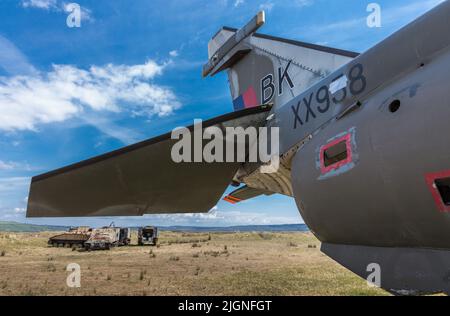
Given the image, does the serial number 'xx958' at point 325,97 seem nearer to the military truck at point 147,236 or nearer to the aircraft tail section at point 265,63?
the aircraft tail section at point 265,63

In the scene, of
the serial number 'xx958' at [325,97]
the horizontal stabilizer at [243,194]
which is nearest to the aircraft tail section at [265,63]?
the serial number 'xx958' at [325,97]

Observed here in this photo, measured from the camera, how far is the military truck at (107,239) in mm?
26875

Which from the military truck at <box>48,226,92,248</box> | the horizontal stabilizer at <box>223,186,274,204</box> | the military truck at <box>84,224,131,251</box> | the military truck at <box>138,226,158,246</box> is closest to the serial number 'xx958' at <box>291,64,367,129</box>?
the horizontal stabilizer at <box>223,186,274,204</box>

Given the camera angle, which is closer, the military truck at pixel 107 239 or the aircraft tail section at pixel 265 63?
the aircraft tail section at pixel 265 63

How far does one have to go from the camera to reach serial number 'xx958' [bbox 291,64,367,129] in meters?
4.32

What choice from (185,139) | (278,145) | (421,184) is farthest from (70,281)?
(421,184)

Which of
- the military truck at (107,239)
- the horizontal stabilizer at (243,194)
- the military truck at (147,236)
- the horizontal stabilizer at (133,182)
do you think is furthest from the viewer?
the military truck at (147,236)

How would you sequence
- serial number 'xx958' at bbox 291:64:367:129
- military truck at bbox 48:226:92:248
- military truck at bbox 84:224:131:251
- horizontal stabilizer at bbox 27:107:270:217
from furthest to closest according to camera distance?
1. military truck at bbox 48:226:92:248
2. military truck at bbox 84:224:131:251
3. horizontal stabilizer at bbox 27:107:270:217
4. serial number 'xx958' at bbox 291:64:367:129

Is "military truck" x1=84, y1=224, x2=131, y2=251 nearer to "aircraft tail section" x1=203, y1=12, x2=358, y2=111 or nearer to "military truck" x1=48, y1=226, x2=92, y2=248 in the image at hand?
"military truck" x1=48, y1=226, x2=92, y2=248

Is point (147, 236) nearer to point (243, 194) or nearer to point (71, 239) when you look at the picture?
point (71, 239)

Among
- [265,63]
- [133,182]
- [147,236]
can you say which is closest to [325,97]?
[265,63]

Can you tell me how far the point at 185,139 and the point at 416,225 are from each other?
11.7ft

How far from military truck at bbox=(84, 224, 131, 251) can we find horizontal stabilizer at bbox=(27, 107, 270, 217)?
2226 cm

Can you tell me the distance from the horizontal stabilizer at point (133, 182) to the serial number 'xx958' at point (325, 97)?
1.08 meters
